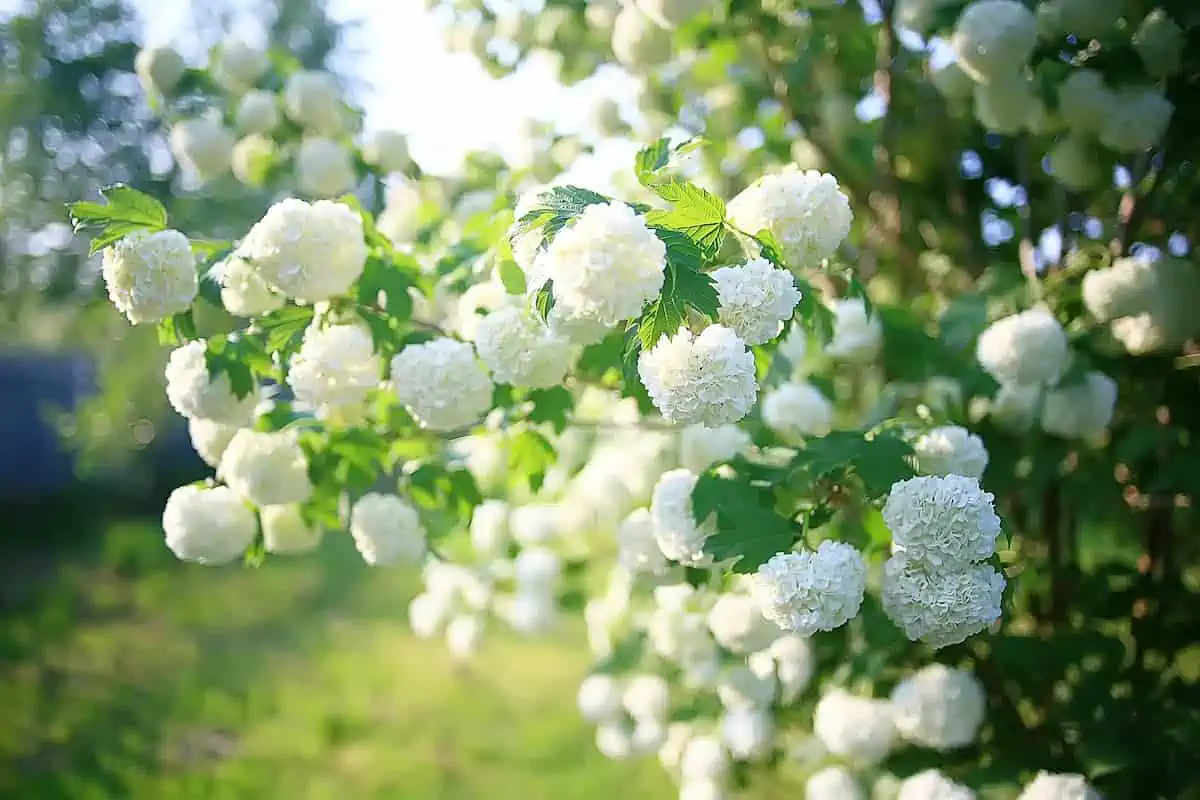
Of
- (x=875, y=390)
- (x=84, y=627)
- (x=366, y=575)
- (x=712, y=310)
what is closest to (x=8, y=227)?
(x=84, y=627)

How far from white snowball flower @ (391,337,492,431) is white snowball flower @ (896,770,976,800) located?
Result: 89cm

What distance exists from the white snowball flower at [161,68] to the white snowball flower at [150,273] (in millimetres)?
876

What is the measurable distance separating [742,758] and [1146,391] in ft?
3.31

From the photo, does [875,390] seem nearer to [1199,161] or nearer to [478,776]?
[1199,161]

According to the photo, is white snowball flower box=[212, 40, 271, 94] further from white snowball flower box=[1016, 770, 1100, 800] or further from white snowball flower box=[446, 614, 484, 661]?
white snowball flower box=[1016, 770, 1100, 800]

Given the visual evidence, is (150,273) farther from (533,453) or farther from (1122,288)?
(1122,288)

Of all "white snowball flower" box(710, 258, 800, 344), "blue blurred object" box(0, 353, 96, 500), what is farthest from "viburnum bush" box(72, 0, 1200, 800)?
"blue blurred object" box(0, 353, 96, 500)

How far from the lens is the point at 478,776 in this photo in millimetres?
2629

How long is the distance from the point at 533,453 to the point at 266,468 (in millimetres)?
388

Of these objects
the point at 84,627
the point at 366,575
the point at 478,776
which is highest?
the point at 478,776

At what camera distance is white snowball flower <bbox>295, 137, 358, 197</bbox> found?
72.8 inches

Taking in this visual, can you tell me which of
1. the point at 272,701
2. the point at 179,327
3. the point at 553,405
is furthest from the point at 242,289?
the point at 272,701

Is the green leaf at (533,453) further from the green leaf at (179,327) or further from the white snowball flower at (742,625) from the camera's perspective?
the green leaf at (179,327)

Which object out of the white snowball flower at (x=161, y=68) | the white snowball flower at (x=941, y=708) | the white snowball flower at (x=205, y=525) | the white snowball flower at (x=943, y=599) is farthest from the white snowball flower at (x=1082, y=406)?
the white snowball flower at (x=161, y=68)
